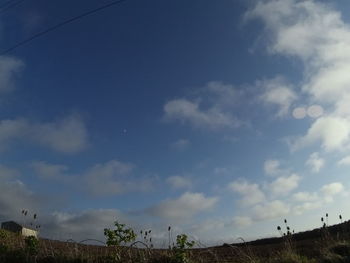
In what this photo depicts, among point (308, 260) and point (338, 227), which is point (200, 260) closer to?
point (308, 260)

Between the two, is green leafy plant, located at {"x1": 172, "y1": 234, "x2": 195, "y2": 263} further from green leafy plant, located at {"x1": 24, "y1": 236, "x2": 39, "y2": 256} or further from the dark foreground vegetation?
green leafy plant, located at {"x1": 24, "y1": 236, "x2": 39, "y2": 256}

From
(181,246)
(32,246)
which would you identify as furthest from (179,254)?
(32,246)

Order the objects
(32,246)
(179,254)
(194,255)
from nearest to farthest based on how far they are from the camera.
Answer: (179,254) → (194,255) → (32,246)

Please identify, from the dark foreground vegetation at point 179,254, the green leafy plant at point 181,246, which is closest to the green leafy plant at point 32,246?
the dark foreground vegetation at point 179,254

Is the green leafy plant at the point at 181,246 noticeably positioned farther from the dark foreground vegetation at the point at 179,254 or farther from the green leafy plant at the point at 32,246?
the green leafy plant at the point at 32,246

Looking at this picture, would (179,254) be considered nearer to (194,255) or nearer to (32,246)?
(194,255)

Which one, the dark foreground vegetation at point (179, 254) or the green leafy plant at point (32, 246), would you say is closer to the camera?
the dark foreground vegetation at point (179, 254)

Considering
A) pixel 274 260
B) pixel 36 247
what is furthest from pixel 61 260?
pixel 274 260

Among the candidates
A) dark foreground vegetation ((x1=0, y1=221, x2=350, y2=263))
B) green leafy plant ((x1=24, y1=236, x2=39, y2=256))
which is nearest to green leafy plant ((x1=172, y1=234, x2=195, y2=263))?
dark foreground vegetation ((x1=0, y1=221, x2=350, y2=263))

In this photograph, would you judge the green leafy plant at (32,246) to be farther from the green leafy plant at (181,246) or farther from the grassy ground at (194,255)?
the green leafy plant at (181,246)

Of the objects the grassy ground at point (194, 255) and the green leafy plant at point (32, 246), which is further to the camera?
the green leafy plant at point (32, 246)

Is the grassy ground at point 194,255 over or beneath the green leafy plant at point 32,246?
beneath

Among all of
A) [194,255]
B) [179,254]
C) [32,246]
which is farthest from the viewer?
[32,246]

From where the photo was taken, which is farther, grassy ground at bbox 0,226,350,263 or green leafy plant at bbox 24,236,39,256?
green leafy plant at bbox 24,236,39,256
